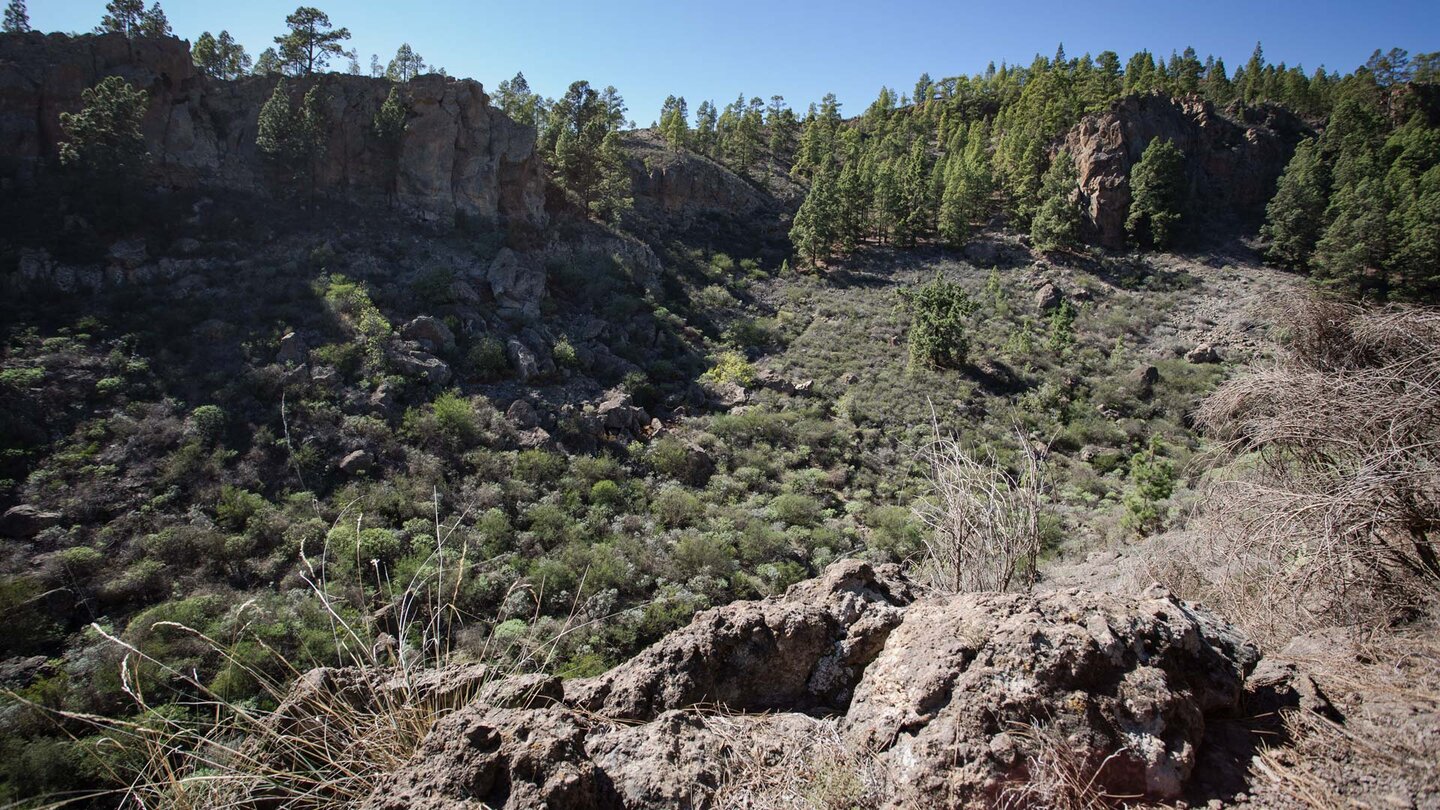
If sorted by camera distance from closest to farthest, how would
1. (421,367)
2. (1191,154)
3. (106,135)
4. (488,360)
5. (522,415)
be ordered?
(522,415)
(421,367)
(488,360)
(106,135)
(1191,154)

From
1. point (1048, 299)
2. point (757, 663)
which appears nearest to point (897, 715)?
point (757, 663)

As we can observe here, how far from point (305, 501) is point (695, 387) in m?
12.9

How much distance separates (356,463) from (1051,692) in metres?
16.1

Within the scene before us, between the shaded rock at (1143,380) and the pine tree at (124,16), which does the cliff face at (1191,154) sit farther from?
the pine tree at (124,16)

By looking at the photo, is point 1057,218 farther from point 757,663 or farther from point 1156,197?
point 757,663

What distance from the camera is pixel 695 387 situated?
2266cm

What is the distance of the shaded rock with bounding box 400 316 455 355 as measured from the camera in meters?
19.8

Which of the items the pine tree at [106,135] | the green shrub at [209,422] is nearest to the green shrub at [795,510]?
the green shrub at [209,422]

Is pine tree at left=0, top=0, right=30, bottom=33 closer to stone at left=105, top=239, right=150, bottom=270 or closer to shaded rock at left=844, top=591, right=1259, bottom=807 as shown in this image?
stone at left=105, top=239, right=150, bottom=270

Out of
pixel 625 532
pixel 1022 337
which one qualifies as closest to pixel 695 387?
pixel 625 532

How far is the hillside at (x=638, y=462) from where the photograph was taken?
2.30 meters

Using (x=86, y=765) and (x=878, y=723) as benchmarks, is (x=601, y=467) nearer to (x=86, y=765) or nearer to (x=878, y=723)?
(x=86, y=765)

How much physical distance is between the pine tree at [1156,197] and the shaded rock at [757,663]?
43253 mm

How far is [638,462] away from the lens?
58.2ft
